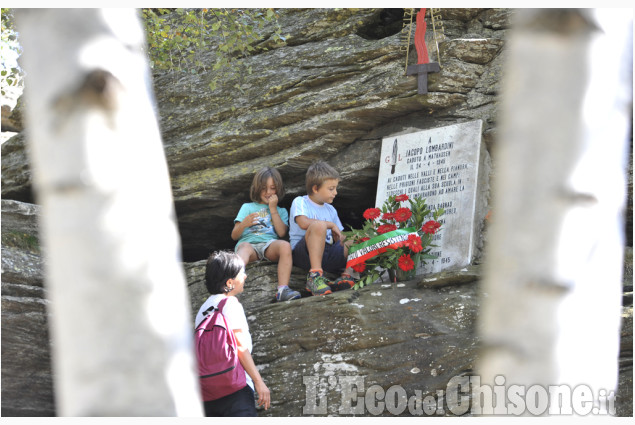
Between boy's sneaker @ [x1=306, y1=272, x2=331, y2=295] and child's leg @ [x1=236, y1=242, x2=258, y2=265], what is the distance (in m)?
0.80

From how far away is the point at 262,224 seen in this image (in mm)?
7625

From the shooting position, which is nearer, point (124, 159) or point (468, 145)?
point (124, 159)

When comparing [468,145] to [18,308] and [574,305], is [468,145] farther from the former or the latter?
[574,305]

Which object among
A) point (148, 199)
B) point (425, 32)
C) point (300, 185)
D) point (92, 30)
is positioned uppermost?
point (425, 32)

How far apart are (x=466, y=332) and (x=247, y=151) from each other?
3915 millimetres

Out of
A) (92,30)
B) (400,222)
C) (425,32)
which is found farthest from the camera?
(425,32)

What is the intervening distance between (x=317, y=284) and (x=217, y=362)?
192 cm

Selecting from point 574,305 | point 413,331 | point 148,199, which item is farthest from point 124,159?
point 413,331

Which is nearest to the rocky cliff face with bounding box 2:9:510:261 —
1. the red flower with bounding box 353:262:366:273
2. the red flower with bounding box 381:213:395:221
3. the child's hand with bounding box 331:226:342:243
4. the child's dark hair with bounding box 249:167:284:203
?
the child's dark hair with bounding box 249:167:284:203

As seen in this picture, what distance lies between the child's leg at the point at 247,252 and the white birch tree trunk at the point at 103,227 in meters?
5.78

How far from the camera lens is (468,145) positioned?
7.69m

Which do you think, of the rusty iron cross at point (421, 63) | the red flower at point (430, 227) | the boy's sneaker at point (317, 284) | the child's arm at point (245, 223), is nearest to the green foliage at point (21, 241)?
the child's arm at point (245, 223)

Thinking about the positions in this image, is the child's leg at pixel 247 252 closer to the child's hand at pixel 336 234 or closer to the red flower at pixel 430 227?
the child's hand at pixel 336 234

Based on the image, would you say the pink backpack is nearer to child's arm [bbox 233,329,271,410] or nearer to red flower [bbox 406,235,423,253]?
child's arm [bbox 233,329,271,410]
